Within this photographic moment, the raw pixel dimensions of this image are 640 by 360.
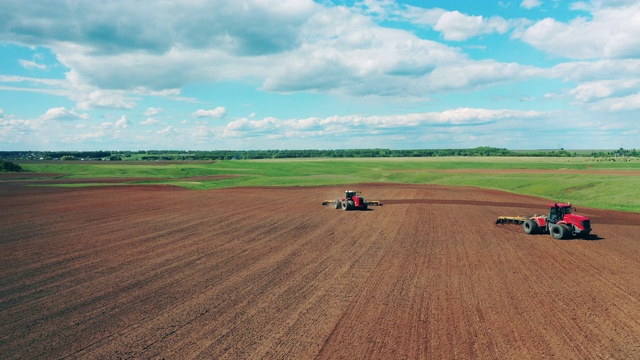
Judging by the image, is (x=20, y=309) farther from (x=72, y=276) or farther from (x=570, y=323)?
(x=570, y=323)

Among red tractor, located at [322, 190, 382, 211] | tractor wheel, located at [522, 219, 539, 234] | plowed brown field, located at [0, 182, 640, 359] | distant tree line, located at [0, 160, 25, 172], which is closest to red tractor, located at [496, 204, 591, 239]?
tractor wheel, located at [522, 219, 539, 234]

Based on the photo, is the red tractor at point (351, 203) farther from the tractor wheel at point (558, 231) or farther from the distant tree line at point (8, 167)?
the distant tree line at point (8, 167)

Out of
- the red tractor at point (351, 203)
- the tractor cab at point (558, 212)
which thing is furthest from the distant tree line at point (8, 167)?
the tractor cab at point (558, 212)

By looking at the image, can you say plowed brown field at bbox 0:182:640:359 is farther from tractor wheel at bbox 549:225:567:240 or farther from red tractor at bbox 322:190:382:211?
red tractor at bbox 322:190:382:211

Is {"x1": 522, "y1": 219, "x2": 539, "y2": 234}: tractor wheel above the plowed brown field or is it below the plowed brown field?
above

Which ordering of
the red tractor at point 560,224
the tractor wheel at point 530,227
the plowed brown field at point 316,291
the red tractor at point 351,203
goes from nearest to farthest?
the plowed brown field at point 316,291 < the red tractor at point 560,224 < the tractor wheel at point 530,227 < the red tractor at point 351,203

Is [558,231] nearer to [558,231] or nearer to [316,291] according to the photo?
[558,231]
